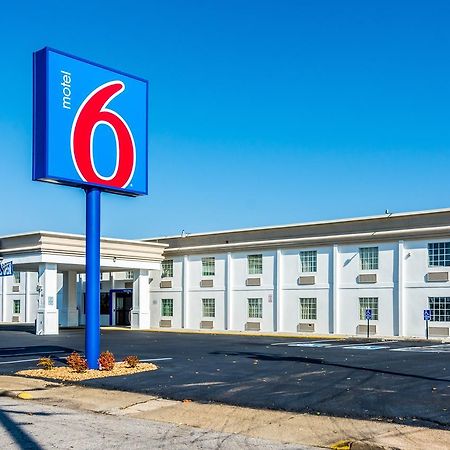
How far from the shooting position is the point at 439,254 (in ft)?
113

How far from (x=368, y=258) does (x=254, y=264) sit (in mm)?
7771

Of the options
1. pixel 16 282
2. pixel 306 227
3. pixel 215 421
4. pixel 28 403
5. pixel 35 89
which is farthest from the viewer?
pixel 16 282

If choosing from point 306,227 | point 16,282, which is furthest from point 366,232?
point 16,282

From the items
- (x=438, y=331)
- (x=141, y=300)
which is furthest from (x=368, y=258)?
(x=141, y=300)

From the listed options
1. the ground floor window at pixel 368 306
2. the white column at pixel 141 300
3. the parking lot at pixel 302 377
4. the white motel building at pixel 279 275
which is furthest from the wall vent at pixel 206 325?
the parking lot at pixel 302 377

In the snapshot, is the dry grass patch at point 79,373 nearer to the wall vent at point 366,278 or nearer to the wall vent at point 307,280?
the wall vent at point 366,278

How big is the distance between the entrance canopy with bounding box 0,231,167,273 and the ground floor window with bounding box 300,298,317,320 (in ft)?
37.5

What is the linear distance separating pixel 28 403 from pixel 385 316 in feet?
83.7

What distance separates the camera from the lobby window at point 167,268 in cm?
4725

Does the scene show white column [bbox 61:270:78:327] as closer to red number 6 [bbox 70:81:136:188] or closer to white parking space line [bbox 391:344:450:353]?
white parking space line [bbox 391:344:450:353]

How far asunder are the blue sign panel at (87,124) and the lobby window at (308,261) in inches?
829

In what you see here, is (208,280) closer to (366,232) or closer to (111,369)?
(366,232)

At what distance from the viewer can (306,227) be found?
39.3 meters

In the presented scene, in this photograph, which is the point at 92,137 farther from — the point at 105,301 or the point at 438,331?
the point at 105,301
